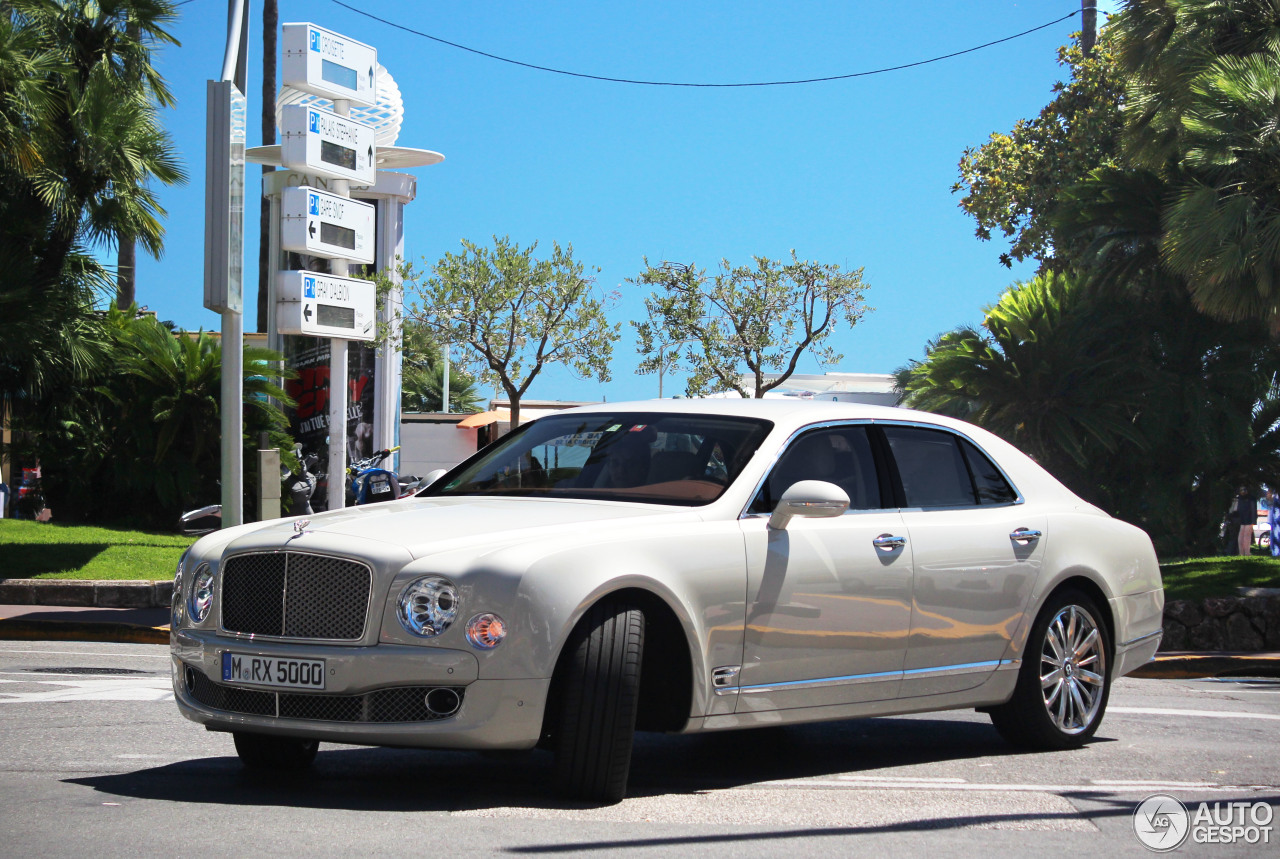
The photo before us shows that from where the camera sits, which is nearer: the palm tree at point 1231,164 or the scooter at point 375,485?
the palm tree at point 1231,164

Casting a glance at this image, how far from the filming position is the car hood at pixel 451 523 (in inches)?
195

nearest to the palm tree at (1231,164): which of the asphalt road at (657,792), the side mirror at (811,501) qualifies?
the asphalt road at (657,792)

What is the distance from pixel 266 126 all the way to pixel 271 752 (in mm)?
28450

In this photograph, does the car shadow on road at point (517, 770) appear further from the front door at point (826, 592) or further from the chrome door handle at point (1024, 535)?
the chrome door handle at point (1024, 535)

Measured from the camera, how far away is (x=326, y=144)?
20219 millimetres

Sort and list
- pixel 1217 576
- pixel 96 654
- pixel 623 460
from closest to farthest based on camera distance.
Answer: pixel 623 460 → pixel 96 654 → pixel 1217 576

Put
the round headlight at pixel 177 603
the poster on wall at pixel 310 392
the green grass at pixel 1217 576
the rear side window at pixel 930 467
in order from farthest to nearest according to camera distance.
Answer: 1. the poster on wall at pixel 310 392
2. the green grass at pixel 1217 576
3. the rear side window at pixel 930 467
4. the round headlight at pixel 177 603

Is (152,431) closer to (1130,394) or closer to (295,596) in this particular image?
(1130,394)

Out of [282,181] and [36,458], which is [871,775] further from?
[282,181]

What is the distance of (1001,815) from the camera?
5.20 meters

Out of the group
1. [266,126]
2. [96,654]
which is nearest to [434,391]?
[266,126]

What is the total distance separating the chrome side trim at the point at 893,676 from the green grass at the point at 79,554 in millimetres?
10524

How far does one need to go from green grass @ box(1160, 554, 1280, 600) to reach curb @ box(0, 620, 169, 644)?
903 centimetres

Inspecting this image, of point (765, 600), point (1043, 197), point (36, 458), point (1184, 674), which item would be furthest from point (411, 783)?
point (1043, 197)
